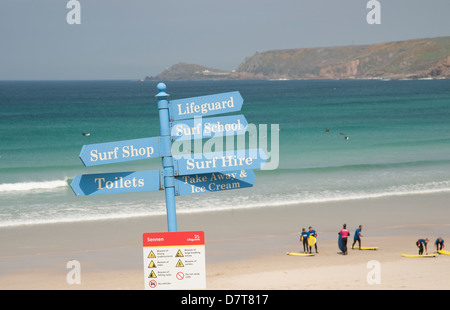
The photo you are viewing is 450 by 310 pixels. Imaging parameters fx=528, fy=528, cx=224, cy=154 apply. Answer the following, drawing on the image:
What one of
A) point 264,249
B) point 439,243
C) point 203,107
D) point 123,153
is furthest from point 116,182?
point 439,243

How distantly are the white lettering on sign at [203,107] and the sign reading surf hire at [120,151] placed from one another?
0.48 meters

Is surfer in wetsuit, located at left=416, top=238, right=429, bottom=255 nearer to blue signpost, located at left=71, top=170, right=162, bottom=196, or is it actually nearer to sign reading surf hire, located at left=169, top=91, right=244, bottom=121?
sign reading surf hire, located at left=169, top=91, right=244, bottom=121

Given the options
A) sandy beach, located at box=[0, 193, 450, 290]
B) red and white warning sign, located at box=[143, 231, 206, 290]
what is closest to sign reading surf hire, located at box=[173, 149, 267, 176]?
red and white warning sign, located at box=[143, 231, 206, 290]

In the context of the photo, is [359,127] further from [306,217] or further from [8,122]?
[8,122]

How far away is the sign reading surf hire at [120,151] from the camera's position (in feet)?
21.7

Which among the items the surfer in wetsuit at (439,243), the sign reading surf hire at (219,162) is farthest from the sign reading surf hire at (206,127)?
the surfer in wetsuit at (439,243)

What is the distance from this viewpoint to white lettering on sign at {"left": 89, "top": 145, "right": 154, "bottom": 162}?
6.64 metres

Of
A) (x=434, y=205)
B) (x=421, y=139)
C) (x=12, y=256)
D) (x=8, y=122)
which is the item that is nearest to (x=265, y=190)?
(x=434, y=205)

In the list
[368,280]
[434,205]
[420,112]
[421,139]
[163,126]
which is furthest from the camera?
[420,112]

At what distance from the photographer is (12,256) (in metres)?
16.7

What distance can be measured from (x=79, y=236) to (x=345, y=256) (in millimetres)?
9328

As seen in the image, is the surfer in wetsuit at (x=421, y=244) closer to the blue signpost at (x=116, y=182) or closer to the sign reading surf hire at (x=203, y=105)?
the sign reading surf hire at (x=203, y=105)

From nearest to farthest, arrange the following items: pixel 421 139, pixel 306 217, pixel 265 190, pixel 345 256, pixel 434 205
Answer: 1. pixel 345 256
2. pixel 306 217
3. pixel 434 205
4. pixel 265 190
5. pixel 421 139

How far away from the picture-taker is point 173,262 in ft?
20.0
